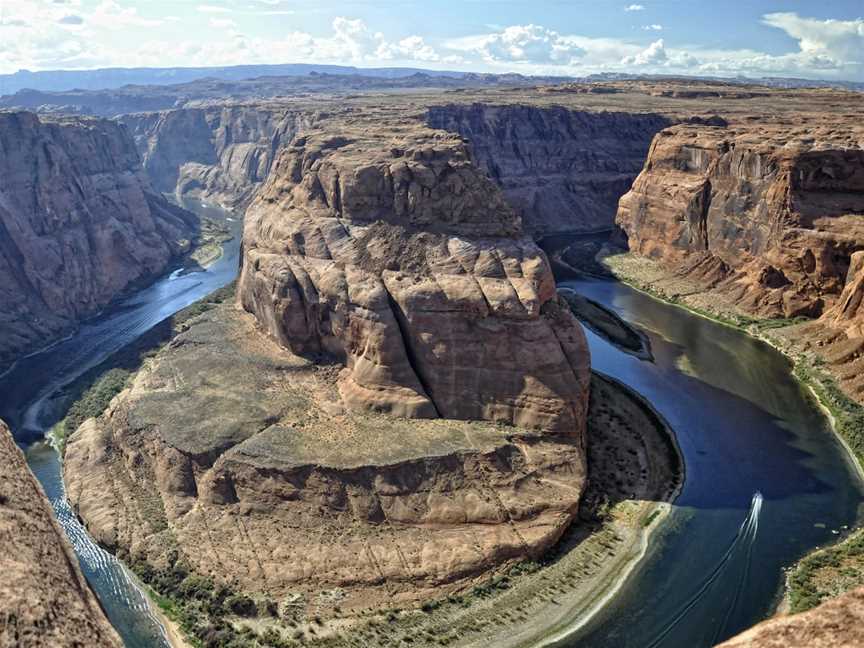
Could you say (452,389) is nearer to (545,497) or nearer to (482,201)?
(545,497)

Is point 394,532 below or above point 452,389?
below

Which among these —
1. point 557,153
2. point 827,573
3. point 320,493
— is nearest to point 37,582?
point 320,493

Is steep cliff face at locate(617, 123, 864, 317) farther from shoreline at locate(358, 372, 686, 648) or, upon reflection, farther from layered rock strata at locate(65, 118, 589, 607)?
shoreline at locate(358, 372, 686, 648)

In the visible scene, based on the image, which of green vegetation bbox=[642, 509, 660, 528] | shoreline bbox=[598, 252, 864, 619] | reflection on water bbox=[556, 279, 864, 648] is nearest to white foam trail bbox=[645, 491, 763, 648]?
reflection on water bbox=[556, 279, 864, 648]

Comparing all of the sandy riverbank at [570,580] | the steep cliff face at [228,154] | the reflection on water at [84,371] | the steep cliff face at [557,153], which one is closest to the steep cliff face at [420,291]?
the sandy riverbank at [570,580]

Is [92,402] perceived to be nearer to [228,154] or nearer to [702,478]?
[702,478]

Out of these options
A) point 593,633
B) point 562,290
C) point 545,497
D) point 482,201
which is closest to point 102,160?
point 562,290
